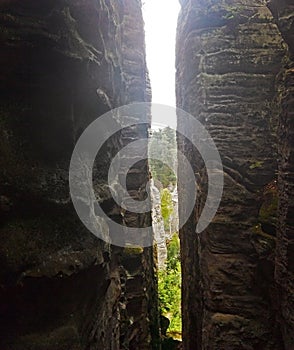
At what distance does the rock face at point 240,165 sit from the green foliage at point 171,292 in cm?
831

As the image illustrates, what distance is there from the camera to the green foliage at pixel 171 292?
1417 cm

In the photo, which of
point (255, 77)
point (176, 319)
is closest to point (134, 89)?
point (255, 77)

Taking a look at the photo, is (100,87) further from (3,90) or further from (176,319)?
(176,319)

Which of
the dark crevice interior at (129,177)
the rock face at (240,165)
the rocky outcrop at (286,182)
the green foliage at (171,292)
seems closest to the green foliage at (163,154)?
the green foliage at (171,292)

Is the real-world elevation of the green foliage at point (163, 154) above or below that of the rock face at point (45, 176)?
above

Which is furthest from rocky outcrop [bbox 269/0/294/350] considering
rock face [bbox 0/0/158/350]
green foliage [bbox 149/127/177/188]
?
green foliage [bbox 149/127/177/188]

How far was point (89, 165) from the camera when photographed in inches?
94.8

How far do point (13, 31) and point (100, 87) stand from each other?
2.85ft

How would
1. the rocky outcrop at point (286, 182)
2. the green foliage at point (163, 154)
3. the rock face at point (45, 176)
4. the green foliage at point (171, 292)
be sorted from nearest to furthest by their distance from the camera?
the rock face at point (45, 176) → the rocky outcrop at point (286, 182) → the green foliage at point (171, 292) → the green foliage at point (163, 154)

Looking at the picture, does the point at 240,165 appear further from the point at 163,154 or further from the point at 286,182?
the point at 163,154

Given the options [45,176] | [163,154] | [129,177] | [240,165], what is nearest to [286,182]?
[240,165]

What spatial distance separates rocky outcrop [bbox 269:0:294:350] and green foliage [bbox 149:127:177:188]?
24.1 m

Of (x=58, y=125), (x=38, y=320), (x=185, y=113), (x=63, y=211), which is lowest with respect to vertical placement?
(x=38, y=320)

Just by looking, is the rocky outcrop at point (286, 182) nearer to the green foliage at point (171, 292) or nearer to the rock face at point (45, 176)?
the rock face at point (45, 176)
